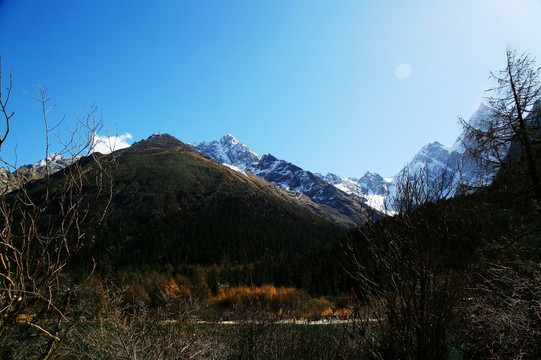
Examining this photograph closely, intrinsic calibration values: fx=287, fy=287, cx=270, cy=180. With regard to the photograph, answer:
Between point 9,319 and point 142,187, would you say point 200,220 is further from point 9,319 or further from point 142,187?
point 9,319

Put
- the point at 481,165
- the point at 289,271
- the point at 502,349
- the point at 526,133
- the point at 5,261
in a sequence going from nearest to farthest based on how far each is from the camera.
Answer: the point at 5,261, the point at 502,349, the point at 526,133, the point at 481,165, the point at 289,271

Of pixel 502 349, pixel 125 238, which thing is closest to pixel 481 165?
pixel 502 349

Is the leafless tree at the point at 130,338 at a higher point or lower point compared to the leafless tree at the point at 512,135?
lower

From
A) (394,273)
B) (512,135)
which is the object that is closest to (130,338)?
(394,273)

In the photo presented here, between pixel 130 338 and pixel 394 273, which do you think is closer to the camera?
pixel 394 273

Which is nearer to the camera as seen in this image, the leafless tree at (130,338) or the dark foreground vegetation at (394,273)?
the dark foreground vegetation at (394,273)

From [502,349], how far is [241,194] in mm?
131196

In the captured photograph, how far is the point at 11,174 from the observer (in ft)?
9.05

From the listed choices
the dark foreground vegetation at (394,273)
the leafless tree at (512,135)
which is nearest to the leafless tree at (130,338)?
the dark foreground vegetation at (394,273)

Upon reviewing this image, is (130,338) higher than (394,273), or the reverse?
(394,273)

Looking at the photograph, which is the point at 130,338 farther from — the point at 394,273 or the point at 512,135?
the point at 512,135

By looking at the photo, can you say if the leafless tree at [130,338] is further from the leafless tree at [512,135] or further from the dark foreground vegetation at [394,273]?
the leafless tree at [512,135]

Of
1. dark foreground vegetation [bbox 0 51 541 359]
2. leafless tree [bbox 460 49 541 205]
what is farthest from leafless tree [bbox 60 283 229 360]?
leafless tree [bbox 460 49 541 205]

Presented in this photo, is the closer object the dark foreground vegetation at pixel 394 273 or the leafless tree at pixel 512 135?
the dark foreground vegetation at pixel 394 273
